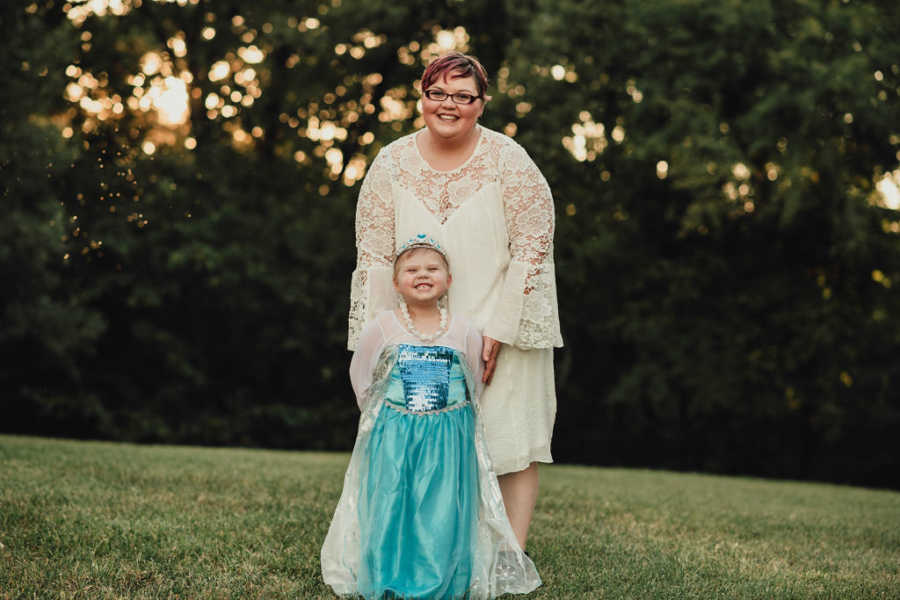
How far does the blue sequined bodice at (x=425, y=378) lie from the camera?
3893 millimetres

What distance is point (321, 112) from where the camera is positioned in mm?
17844

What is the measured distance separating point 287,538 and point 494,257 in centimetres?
189

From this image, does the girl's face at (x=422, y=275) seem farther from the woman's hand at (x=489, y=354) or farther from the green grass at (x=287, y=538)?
the green grass at (x=287, y=538)

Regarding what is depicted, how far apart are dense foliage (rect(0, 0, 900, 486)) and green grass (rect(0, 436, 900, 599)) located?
22.1ft

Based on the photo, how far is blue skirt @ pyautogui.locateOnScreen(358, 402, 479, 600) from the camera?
12.4 ft

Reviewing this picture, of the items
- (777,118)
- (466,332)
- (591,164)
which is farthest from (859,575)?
(591,164)

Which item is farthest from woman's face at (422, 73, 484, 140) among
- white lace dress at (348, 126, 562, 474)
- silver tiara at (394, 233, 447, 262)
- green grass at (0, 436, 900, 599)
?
green grass at (0, 436, 900, 599)

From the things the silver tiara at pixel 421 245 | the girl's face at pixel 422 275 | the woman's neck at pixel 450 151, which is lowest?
the girl's face at pixel 422 275

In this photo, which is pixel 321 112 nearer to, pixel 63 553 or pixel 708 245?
pixel 708 245

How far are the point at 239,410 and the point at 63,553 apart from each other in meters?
13.2

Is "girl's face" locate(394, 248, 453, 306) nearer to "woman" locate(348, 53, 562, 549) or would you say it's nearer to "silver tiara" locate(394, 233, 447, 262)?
"silver tiara" locate(394, 233, 447, 262)

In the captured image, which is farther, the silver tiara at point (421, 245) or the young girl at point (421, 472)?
the silver tiara at point (421, 245)

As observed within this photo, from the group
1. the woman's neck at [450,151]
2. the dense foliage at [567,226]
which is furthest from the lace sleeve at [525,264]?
the dense foliage at [567,226]

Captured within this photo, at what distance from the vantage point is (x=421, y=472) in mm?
3867
